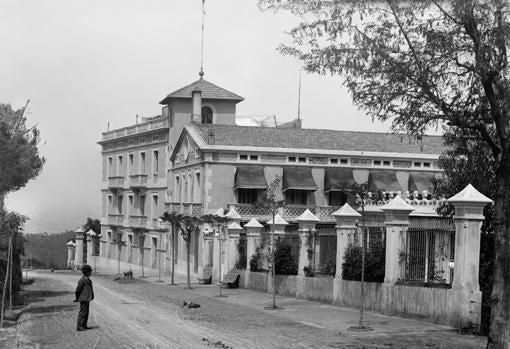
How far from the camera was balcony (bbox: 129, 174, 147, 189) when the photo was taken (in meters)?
55.7

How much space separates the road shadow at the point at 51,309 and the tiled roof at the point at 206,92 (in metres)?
29.7

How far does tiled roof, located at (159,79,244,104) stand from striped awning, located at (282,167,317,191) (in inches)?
462

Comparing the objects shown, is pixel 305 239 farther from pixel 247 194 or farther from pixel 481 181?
pixel 247 194

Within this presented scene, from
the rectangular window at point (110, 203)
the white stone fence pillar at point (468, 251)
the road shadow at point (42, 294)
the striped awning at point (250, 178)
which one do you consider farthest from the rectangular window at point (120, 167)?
the white stone fence pillar at point (468, 251)

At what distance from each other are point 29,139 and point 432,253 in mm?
15299

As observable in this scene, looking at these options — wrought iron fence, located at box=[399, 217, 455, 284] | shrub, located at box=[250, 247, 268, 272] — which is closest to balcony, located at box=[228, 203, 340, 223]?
shrub, located at box=[250, 247, 268, 272]

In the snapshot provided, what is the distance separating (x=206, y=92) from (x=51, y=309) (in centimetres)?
3225

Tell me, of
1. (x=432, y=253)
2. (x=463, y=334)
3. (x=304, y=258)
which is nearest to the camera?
(x=463, y=334)

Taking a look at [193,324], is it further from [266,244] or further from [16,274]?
[266,244]

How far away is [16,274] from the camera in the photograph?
84.8 ft

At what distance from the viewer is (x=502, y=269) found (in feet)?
37.2

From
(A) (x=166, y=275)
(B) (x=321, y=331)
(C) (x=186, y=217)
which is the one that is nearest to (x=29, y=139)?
(C) (x=186, y=217)

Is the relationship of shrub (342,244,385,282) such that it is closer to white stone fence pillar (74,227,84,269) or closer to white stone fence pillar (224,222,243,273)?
white stone fence pillar (224,222,243,273)

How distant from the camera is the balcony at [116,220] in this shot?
198 feet
